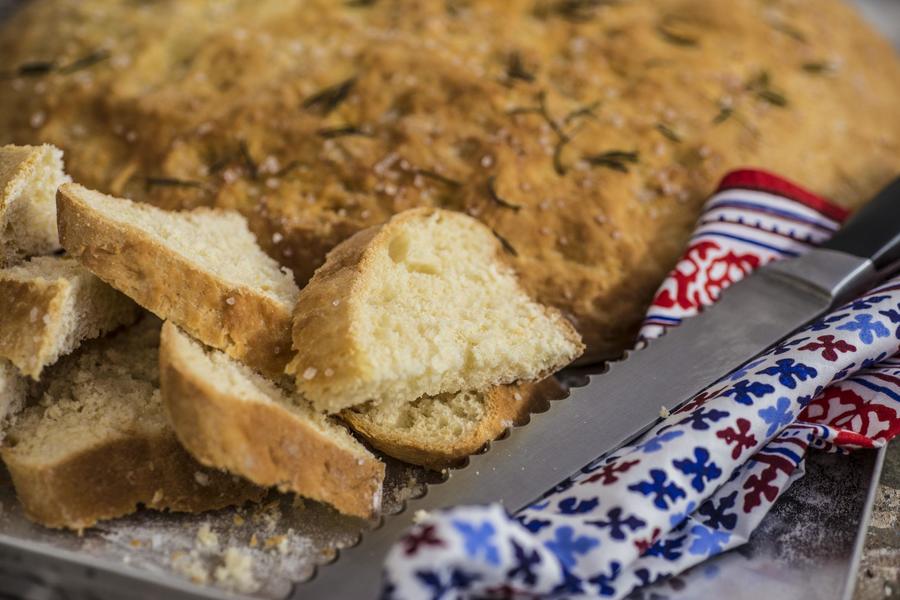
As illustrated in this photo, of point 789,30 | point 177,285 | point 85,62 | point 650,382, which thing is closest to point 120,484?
point 177,285

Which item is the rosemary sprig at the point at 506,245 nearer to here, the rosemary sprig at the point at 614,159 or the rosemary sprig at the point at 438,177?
the rosemary sprig at the point at 438,177

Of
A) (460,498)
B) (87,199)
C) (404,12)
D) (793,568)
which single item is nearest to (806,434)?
(793,568)

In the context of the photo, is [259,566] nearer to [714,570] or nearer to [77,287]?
[77,287]

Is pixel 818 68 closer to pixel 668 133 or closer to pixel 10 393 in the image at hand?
pixel 668 133

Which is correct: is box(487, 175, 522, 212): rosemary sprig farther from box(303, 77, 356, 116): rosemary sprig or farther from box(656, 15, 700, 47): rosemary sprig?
box(656, 15, 700, 47): rosemary sprig

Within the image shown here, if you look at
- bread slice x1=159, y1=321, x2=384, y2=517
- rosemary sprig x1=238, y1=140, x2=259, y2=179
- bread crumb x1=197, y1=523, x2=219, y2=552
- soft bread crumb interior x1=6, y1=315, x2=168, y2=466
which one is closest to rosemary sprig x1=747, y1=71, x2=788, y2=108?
rosemary sprig x1=238, y1=140, x2=259, y2=179

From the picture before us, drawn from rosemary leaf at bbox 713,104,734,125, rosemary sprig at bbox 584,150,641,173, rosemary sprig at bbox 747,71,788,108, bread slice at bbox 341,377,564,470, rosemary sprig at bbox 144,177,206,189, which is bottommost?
rosemary sprig at bbox 144,177,206,189
